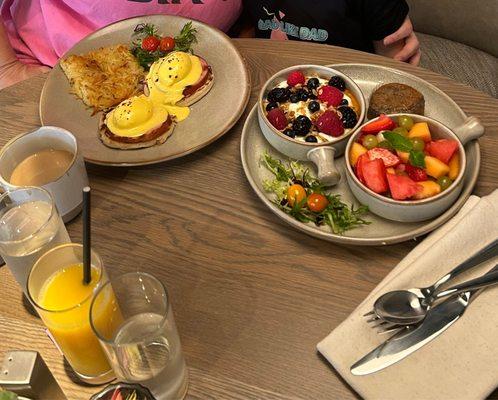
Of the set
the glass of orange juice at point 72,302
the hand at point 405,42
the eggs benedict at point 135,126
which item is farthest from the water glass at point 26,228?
the hand at point 405,42

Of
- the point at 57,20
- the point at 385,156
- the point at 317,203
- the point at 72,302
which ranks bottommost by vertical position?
the point at 57,20

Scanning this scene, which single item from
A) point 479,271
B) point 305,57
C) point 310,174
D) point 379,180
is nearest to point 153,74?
point 305,57

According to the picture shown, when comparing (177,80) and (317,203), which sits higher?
(317,203)

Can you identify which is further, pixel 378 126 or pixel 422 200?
pixel 378 126

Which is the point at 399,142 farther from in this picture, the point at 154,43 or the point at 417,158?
the point at 154,43

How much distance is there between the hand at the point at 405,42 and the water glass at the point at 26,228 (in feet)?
3.74

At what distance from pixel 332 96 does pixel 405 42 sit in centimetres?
57

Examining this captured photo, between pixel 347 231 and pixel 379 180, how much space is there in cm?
12

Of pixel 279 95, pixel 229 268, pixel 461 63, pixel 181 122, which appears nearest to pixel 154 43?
pixel 181 122

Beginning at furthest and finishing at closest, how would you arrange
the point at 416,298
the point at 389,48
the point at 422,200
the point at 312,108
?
the point at 389,48, the point at 312,108, the point at 422,200, the point at 416,298

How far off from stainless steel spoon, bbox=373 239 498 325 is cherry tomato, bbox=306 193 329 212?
0.23 m

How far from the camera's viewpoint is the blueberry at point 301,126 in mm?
1273

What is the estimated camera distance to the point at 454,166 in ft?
3.84

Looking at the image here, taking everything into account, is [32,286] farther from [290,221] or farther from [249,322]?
[290,221]
